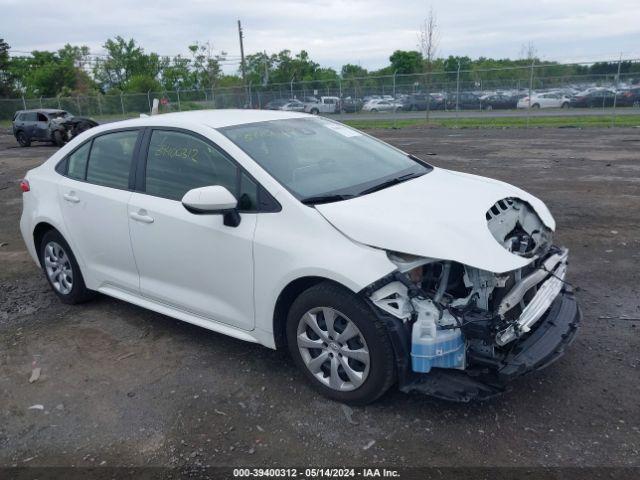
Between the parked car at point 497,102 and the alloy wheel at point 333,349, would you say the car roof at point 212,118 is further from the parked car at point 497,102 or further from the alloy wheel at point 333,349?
the parked car at point 497,102

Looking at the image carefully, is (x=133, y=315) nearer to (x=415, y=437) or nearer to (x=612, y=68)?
(x=415, y=437)

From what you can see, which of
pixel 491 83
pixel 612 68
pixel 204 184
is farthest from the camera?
pixel 491 83

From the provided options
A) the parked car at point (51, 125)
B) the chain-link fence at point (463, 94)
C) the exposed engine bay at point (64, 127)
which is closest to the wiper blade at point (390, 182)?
the chain-link fence at point (463, 94)

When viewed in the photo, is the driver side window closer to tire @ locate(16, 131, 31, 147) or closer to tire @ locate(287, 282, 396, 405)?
tire @ locate(287, 282, 396, 405)

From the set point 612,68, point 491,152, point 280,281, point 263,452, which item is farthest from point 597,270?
point 612,68

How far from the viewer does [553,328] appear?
134 inches

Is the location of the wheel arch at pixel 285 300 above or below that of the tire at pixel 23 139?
above

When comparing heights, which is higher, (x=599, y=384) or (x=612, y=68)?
(x=612, y=68)

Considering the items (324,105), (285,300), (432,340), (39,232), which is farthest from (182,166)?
(324,105)

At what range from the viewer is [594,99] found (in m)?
25.7

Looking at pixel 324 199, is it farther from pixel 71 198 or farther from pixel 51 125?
pixel 51 125

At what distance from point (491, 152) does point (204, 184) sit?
11.7 meters

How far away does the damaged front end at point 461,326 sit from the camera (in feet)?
9.80

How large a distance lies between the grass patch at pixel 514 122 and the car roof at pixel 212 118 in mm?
19304
